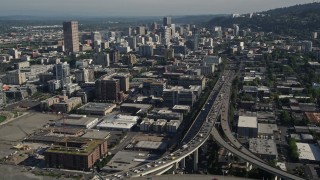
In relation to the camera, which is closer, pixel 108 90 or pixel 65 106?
pixel 65 106

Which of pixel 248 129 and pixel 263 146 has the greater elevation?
pixel 248 129

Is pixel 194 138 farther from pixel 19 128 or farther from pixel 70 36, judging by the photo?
pixel 70 36

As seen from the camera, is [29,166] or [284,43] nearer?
[29,166]

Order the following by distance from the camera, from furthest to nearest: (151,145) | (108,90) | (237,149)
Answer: (108,90)
(151,145)
(237,149)

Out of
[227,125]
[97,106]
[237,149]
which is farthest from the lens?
[97,106]

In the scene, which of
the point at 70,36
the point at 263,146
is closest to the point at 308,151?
the point at 263,146

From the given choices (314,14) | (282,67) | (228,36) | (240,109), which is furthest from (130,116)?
(314,14)

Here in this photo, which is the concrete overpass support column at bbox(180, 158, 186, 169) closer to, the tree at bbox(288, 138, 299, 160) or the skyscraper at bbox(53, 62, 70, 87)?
the tree at bbox(288, 138, 299, 160)

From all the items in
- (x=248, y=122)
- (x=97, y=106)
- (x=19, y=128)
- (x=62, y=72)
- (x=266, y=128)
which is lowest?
(x=19, y=128)

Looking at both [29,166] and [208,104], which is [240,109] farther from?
[29,166]

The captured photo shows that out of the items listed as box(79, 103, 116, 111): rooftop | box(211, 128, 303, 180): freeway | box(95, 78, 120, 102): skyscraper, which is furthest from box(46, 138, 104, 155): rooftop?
box(95, 78, 120, 102): skyscraper

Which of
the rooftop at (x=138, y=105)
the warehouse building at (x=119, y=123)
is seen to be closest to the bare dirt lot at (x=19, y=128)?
the warehouse building at (x=119, y=123)
